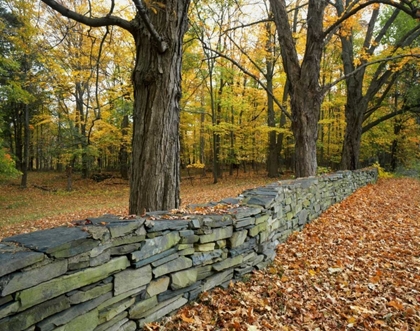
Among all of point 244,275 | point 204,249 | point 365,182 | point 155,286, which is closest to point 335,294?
point 244,275

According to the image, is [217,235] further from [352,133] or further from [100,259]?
[352,133]

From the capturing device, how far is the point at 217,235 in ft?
9.98

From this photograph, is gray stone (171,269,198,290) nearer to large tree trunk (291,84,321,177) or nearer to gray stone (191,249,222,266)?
gray stone (191,249,222,266)

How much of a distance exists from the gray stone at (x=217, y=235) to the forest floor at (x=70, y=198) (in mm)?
6003

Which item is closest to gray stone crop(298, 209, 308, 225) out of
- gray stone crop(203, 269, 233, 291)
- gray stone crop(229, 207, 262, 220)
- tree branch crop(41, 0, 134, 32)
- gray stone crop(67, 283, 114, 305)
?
gray stone crop(229, 207, 262, 220)

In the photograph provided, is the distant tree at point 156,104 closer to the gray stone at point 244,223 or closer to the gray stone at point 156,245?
the gray stone at point 244,223

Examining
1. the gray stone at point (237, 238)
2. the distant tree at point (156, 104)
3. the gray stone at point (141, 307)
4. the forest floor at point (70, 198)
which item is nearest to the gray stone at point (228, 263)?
the gray stone at point (237, 238)

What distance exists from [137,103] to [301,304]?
3220 millimetres

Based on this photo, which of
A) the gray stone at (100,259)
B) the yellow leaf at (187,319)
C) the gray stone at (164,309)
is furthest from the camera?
the yellow leaf at (187,319)

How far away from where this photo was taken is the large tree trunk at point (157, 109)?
3707mm

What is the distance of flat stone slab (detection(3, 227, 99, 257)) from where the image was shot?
1726 mm

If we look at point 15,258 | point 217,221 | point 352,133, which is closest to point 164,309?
point 217,221

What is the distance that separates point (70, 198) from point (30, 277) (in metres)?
14.6

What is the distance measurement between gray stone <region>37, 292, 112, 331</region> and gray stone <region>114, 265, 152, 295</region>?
3.5 inches
